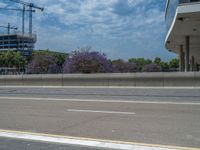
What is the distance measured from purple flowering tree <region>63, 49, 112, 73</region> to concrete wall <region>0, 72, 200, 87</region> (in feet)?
36.2

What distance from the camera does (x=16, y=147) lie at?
737cm

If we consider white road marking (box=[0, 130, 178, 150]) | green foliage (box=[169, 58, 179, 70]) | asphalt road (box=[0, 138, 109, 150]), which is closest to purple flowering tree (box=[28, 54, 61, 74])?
white road marking (box=[0, 130, 178, 150])

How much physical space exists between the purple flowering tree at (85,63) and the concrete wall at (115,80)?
36.2 feet

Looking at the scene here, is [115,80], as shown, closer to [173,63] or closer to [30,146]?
[30,146]

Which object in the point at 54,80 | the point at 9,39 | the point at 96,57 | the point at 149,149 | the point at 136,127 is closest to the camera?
the point at 149,149

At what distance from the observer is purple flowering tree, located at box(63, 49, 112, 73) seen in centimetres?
4047

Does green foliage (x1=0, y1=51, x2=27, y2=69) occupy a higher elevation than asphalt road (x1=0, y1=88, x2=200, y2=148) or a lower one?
higher

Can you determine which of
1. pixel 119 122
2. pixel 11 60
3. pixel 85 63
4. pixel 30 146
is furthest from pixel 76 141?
pixel 11 60

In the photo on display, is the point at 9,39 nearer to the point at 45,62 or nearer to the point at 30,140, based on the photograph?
the point at 45,62

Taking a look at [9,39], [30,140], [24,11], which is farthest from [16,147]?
[9,39]

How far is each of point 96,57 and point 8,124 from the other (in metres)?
31.0

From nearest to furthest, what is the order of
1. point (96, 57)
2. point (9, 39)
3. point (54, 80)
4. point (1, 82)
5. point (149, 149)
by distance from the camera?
point (149, 149)
point (54, 80)
point (1, 82)
point (96, 57)
point (9, 39)

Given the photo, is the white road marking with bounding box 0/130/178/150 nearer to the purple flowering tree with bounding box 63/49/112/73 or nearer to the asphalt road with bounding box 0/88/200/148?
the asphalt road with bounding box 0/88/200/148

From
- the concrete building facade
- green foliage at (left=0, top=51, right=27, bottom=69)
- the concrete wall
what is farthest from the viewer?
the concrete building facade
